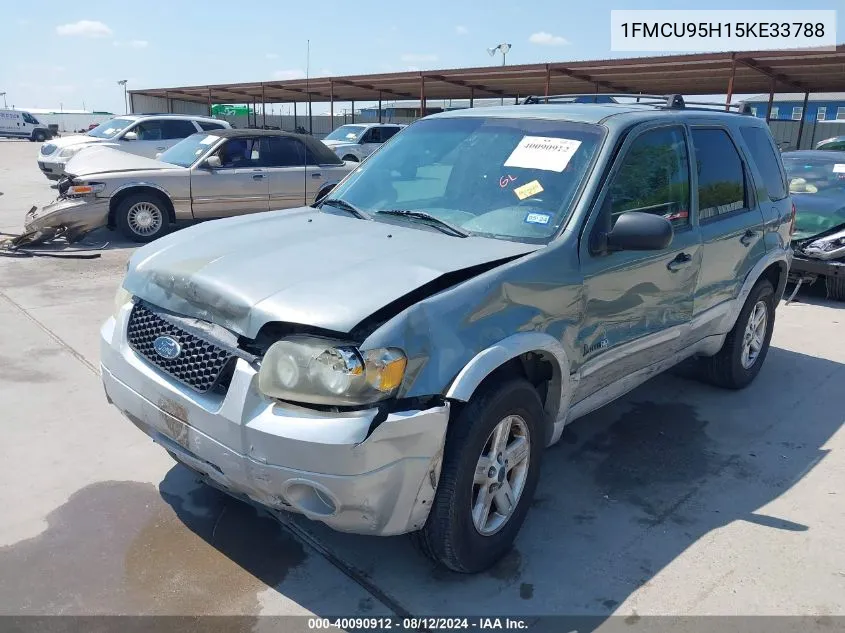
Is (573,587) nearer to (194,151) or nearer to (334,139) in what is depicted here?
(194,151)

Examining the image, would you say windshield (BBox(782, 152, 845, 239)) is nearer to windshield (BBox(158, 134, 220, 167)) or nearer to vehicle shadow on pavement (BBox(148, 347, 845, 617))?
vehicle shadow on pavement (BBox(148, 347, 845, 617))

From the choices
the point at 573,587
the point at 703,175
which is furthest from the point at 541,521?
the point at 703,175

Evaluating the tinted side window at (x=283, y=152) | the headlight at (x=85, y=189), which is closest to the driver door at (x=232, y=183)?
the tinted side window at (x=283, y=152)

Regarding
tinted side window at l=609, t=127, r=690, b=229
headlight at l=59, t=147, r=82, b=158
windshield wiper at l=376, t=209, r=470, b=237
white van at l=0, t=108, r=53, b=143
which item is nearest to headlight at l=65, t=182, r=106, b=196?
headlight at l=59, t=147, r=82, b=158

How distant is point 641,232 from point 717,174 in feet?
5.04

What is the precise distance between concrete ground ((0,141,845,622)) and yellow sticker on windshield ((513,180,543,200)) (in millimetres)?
1538

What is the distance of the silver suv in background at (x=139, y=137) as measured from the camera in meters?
15.0

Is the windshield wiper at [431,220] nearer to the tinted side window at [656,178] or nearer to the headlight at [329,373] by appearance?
the tinted side window at [656,178]

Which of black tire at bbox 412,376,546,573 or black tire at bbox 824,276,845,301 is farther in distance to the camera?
black tire at bbox 824,276,845,301

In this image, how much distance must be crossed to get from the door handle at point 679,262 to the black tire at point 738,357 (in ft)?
3.82

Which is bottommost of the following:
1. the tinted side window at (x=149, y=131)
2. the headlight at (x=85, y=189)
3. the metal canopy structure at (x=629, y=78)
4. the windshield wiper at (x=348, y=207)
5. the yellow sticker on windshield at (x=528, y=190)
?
the headlight at (x=85, y=189)

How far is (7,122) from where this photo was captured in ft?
157

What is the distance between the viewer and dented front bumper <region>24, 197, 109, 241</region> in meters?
9.24

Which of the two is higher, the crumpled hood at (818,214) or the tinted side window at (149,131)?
the tinted side window at (149,131)
